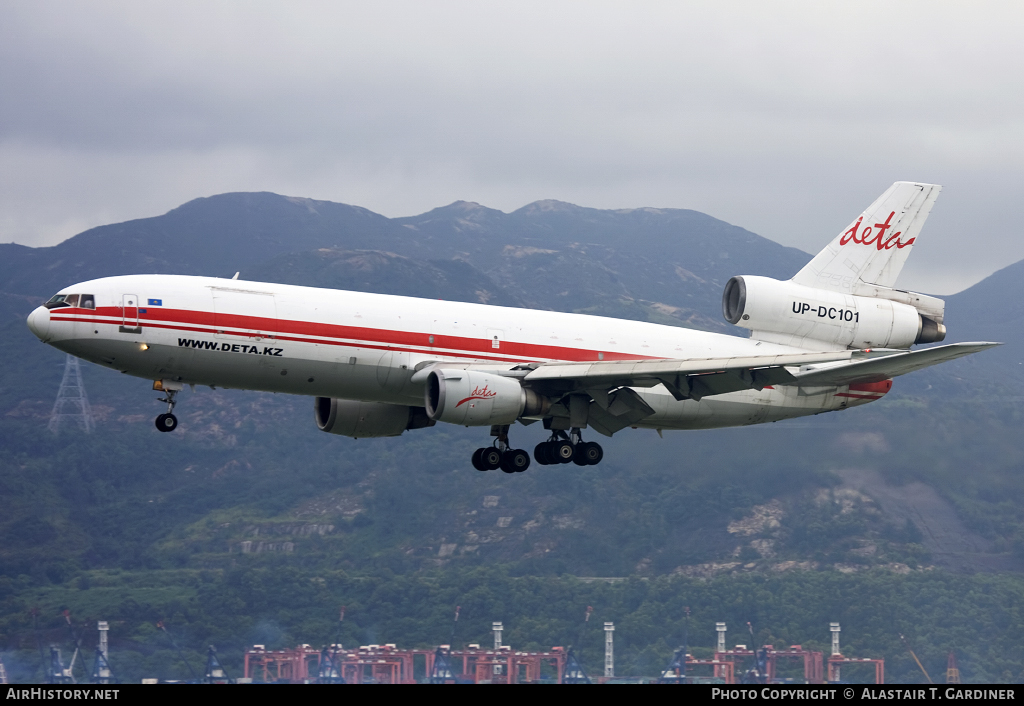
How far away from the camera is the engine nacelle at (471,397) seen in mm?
41812

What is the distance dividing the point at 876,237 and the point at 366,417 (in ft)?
69.8

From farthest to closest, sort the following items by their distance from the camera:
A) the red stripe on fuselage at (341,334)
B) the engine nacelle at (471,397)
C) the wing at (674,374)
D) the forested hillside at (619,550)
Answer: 1. the forested hillside at (619,550)
2. the wing at (674,374)
3. the engine nacelle at (471,397)
4. the red stripe on fuselage at (341,334)

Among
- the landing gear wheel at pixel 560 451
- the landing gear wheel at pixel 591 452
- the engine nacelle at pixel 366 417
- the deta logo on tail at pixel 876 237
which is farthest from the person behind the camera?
the deta logo on tail at pixel 876 237

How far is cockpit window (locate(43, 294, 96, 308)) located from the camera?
41.1 m

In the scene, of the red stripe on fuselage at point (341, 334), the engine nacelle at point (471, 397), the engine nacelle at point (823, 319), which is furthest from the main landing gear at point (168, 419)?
the engine nacelle at point (823, 319)

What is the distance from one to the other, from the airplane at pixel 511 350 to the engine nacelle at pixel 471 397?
53mm

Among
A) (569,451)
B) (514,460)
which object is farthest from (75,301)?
(569,451)

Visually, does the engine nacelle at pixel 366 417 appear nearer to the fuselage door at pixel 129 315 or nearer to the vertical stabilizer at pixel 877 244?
the fuselage door at pixel 129 315

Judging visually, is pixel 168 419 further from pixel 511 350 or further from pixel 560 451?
pixel 560 451

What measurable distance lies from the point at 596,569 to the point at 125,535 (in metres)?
69.4

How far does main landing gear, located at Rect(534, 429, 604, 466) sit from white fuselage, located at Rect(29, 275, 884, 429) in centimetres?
205

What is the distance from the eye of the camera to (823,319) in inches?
1988
